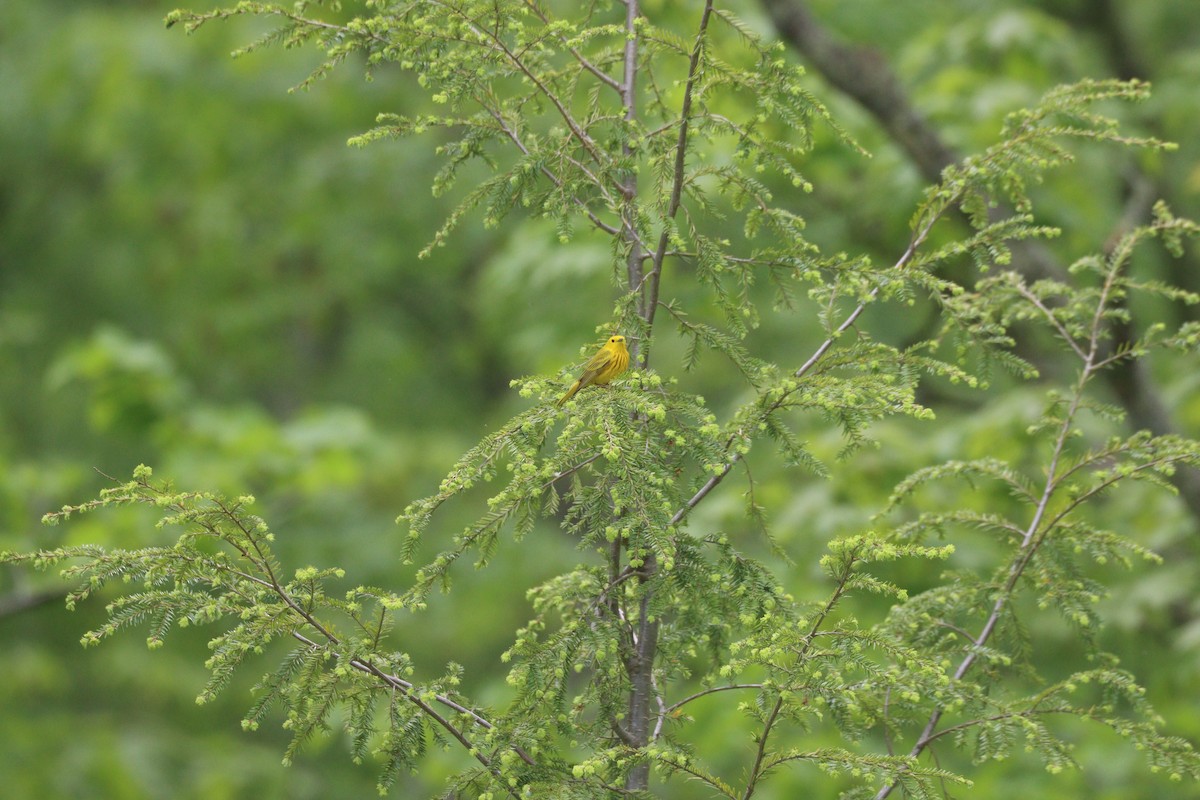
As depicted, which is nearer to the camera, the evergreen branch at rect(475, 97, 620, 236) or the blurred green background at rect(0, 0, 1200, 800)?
the evergreen branch at rect(475, 97, 620, 236)

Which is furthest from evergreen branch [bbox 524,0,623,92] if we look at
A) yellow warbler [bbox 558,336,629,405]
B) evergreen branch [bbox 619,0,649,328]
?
yellow warbler [bbox 558,336,629,405]

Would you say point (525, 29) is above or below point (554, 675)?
above

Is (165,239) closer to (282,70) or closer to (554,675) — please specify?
(282,70)

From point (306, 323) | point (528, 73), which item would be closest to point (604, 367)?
point (528, 73)

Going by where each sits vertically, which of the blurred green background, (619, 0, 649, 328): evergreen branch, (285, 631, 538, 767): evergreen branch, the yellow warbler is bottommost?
(285, 631, 538, 767): evergreen branch

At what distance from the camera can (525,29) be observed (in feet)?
7.80

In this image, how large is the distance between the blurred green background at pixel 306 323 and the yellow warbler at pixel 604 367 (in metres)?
3.59

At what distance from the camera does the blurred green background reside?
6512mm

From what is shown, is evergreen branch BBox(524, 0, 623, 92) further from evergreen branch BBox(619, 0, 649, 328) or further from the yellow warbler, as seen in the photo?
the yellow warbler

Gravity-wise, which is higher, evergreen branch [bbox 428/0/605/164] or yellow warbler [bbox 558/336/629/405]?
evergreen branch [bbox 428/0/605/164]

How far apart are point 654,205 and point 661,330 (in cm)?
876

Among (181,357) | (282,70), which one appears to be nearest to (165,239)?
(181,357)

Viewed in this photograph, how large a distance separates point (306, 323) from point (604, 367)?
11953mm

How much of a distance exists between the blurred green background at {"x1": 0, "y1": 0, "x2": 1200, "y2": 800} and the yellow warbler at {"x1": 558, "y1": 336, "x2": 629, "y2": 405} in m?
3.59
